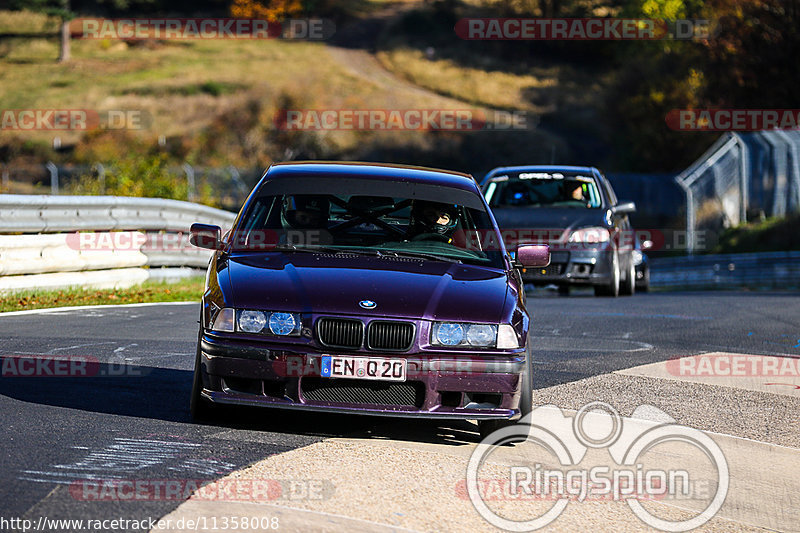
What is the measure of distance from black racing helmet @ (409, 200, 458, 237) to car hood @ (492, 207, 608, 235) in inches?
336

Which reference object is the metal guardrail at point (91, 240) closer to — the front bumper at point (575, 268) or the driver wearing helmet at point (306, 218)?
the front bumper at point (575, 268)

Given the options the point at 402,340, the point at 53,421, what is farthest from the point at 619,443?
the point at 53,421

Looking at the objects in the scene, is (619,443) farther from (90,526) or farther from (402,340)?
(90,526)

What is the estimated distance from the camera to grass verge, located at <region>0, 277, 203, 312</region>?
43.3ft

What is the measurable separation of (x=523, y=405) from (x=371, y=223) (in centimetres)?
170

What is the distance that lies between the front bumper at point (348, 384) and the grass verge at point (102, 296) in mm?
6959

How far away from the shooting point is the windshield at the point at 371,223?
7441 millimetres

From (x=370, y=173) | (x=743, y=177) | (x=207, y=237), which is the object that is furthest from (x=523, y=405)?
(x=743, y=177)

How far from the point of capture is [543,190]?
17359 mm

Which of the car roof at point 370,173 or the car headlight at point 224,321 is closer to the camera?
the car headlight at point 224,321

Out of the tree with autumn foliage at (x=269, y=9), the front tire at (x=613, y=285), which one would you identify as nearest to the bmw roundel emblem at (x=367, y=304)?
the front tire at (x=613, y=285)

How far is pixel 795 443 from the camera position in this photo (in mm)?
6941

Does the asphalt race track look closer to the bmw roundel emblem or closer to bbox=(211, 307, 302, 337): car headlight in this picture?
bbox=(211, 307, 302, 337): car headlight

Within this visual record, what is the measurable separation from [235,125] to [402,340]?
6080cm
